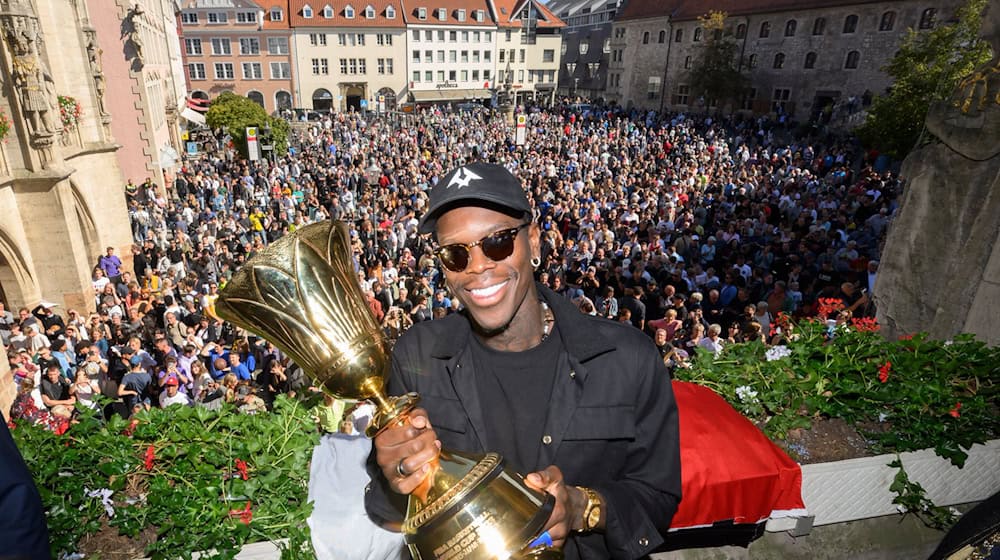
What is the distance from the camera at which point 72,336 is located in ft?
30.7

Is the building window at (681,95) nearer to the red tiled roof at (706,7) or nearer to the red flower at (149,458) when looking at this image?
the red tiled roof at (706,7)

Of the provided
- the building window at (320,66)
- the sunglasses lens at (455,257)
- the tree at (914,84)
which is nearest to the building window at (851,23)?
the tree at (914,84)

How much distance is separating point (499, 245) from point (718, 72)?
156 feet

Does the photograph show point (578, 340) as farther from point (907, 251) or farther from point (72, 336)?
point (72, 336)

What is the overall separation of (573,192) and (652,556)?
50.7 feet

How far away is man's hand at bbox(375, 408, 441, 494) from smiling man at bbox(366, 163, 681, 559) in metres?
0.17

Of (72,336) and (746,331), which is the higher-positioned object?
(746,331)

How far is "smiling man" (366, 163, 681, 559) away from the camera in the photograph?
6.37 feet

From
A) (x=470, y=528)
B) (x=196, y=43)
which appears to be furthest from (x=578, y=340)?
(x=196, y=43)

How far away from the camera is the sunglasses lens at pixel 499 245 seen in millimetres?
1944

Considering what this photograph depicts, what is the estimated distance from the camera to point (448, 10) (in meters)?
58.6

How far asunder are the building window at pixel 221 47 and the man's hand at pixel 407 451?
6011 cm

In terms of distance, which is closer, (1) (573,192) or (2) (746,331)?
(2) (746,331)

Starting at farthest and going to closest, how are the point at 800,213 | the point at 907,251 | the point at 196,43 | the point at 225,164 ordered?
the point at 196,43, the point at 225,164, the point at 800,213, the point at 907,251
